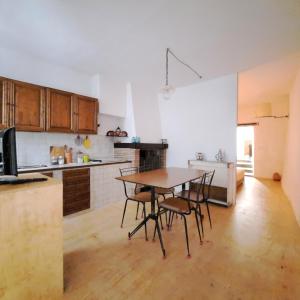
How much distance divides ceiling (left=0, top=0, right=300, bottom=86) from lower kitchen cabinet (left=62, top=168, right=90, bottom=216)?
1.89m

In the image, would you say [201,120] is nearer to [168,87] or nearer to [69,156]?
[168,87]

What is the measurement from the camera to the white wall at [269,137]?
19.1 ft

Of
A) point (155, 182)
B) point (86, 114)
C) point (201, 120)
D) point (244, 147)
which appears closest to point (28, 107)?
point (86, 114)

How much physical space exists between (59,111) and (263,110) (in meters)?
6.15

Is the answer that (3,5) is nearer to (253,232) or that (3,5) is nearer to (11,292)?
(11,292)

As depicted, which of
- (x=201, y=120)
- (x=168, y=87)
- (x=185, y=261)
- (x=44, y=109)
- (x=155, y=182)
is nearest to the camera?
(x=185, y=261)

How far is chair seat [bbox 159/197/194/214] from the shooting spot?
210 centimetres

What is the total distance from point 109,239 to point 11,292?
117 centimetres

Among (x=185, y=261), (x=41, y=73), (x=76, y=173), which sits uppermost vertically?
(x=41, y=73)

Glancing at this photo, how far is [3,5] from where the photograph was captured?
6.12 feet

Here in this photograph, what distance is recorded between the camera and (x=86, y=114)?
3402mm

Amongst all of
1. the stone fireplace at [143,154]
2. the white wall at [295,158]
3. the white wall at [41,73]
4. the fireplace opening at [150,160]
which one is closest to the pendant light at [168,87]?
the stone fireplace at [143,154]

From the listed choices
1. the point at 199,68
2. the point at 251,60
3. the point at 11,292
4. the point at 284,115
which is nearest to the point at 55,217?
the point at 11,292

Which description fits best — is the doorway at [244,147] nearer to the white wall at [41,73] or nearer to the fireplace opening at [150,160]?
the fireplace opening at [150,160]
